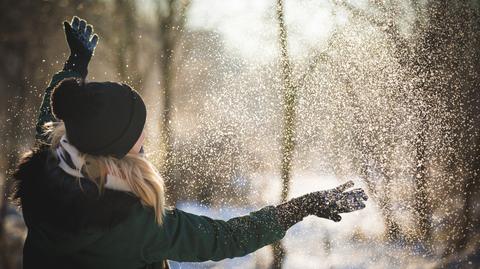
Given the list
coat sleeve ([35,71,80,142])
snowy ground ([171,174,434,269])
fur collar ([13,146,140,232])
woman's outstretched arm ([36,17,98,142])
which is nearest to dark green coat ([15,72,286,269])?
fur collar ([13,146,140,232])

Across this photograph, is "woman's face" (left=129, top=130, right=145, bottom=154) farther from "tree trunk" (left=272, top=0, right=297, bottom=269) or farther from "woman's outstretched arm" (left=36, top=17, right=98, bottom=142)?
"tree trunk" (left=272, top=0, right=297, bottom=269)

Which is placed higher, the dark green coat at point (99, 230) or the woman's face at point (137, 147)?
the woman's face at point (137, 147)

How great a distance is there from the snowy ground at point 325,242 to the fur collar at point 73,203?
3.19 m

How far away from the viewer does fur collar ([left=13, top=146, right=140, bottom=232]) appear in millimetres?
1161

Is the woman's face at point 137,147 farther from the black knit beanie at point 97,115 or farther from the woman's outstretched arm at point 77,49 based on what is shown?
the woman's outstretched arm at point 77,49

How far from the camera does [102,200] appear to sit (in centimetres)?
118

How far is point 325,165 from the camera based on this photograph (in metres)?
4.92

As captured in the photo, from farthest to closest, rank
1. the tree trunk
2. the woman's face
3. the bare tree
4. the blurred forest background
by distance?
1. the bare tree
2. the tree trunk
3. the blurred forest background
4. the woman's face

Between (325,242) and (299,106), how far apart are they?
160 centimetres

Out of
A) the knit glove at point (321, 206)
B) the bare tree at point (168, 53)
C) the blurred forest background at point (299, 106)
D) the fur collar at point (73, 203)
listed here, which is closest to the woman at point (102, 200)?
the fur collar at point (73, 203)

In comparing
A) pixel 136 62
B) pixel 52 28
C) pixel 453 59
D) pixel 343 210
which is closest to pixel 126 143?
pixel 343 210

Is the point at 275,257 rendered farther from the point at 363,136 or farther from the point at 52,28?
the point at 52,28

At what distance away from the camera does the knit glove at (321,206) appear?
142 cm

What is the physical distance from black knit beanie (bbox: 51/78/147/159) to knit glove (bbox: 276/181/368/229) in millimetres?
574
